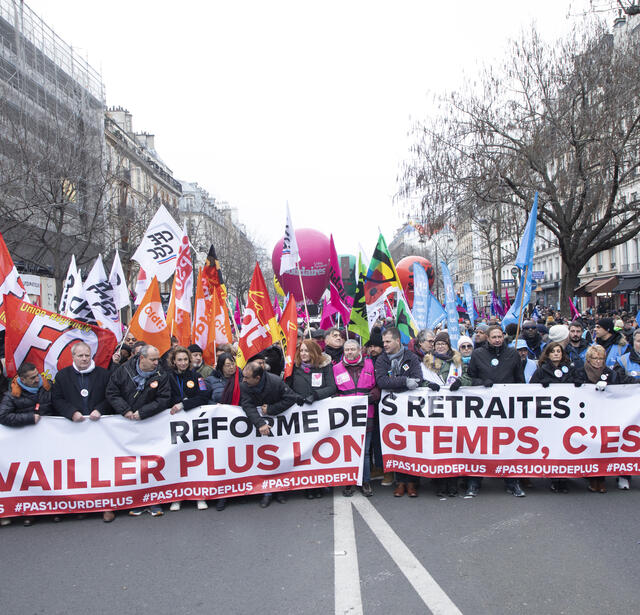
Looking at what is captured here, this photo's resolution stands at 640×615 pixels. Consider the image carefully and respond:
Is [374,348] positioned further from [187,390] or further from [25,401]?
[25,401]

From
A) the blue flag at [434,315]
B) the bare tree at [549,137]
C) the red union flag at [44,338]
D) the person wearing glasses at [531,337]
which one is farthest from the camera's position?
the bare tree at [549,137]

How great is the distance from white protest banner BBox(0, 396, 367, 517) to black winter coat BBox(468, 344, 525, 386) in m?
1.27

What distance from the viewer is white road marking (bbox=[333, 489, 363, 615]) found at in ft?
12.6

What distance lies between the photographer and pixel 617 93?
1703cm

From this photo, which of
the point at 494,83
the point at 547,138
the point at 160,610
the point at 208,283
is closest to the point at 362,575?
the point at 160,610

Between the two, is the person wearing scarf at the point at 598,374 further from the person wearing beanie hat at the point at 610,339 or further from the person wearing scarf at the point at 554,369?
the person wearing beanie hat at the point at 610,339

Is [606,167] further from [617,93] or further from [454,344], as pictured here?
[454,344]

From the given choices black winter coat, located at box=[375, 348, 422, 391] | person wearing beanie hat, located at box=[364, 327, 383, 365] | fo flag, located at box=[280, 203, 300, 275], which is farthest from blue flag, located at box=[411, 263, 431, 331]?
black winter coat, located at box=[375, 348, 422, 391]

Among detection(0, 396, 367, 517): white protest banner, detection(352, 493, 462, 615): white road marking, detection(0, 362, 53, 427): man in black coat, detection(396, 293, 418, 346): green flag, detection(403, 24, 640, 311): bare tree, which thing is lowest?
detection(352, 493, 462, 615): white road marking

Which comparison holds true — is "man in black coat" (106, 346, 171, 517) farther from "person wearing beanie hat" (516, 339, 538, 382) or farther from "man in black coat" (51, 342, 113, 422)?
"person wearing beanie hat" (516, 339, 538, 382)

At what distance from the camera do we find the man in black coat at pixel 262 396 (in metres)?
5.90

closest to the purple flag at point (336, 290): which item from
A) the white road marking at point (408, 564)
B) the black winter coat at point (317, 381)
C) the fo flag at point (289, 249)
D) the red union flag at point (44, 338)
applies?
the fo flag at point (289, 249)

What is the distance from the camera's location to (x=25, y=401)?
5.72 metres

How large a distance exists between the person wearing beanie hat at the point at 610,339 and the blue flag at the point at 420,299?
13.0 feet
